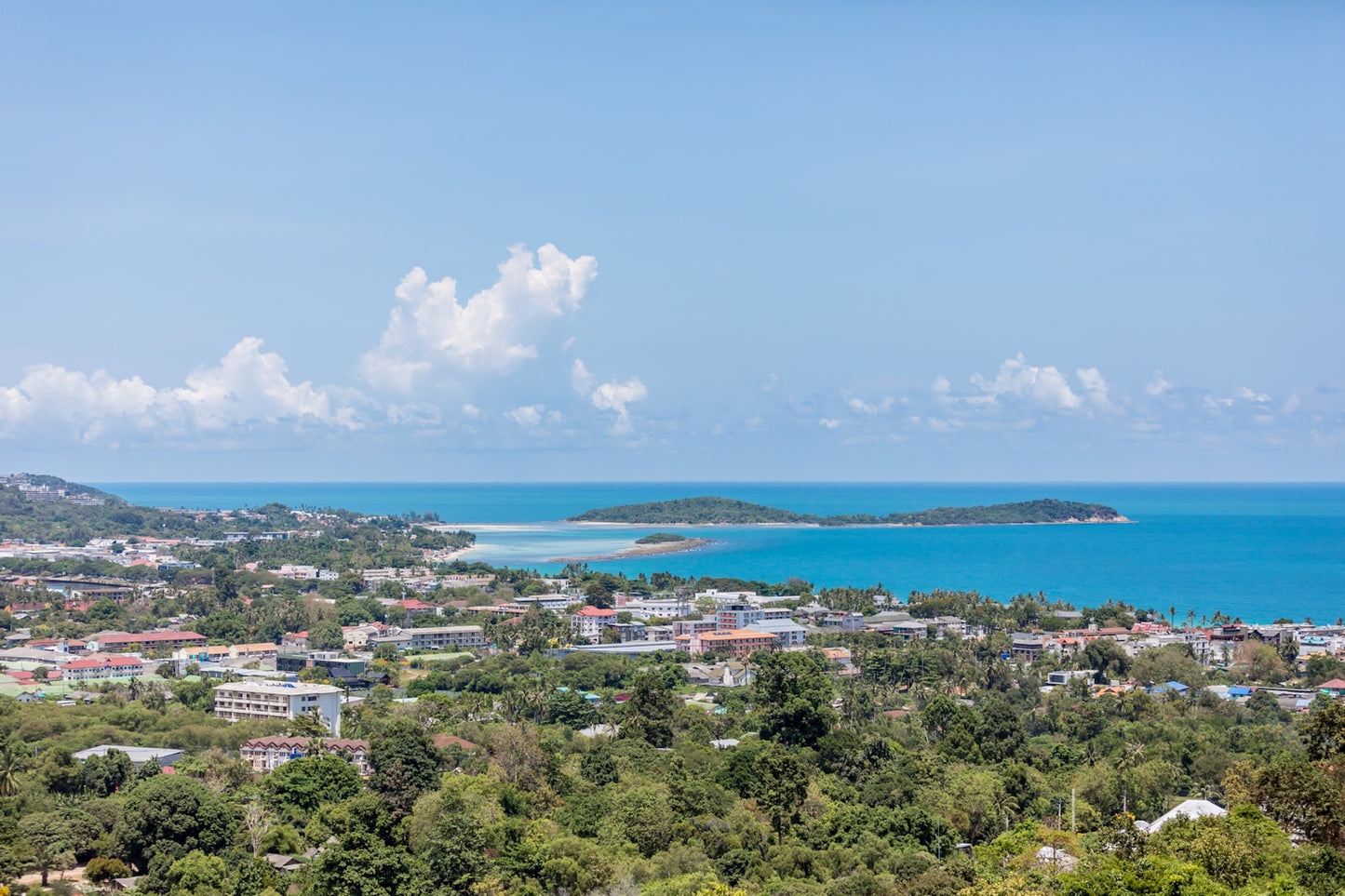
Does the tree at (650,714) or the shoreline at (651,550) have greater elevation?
the tree at (650,714)

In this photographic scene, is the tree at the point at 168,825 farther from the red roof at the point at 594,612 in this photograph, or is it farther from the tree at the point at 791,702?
the red roof at the point at 594,612

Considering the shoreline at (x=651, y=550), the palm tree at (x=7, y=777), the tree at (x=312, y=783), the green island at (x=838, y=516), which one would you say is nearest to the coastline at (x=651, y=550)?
the shoreline at (x=651, y=550)

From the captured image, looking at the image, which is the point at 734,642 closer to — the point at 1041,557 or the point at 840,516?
the point at 1041,557

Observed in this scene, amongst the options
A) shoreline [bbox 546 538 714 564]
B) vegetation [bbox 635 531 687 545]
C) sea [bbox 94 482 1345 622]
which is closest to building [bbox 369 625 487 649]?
sea [bbox 94 482 1345 622]

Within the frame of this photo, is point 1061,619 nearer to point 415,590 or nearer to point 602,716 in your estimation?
point 602,716

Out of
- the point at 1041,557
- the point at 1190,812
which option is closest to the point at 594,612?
the point at 1190,812
